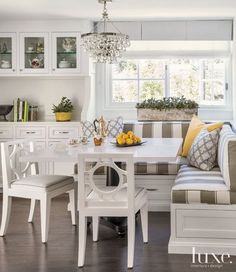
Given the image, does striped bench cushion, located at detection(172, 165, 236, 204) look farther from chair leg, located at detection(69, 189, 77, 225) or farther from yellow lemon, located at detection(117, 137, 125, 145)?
chair leg, located at detection(69, 189, 77, 225)

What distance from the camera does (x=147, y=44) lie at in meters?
6.45

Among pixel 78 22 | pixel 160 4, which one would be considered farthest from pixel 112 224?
pixel 78 22

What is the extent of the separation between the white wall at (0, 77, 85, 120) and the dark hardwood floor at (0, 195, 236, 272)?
218cm

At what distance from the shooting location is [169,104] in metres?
6.03

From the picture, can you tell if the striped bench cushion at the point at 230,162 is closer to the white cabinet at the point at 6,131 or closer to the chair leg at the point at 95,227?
the chair leg at the point at 95,227

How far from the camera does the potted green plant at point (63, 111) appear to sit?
6164 millimetres

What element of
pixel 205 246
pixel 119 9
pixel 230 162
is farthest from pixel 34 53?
pixel 205 246

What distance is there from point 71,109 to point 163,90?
125cm

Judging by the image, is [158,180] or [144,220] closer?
[144,220]

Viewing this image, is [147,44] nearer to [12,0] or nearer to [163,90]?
[163,90]

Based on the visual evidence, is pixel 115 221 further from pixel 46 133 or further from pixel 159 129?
pixel 46 133

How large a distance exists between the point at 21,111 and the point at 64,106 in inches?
21.4

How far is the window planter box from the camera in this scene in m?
6.00

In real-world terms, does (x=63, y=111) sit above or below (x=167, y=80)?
below
